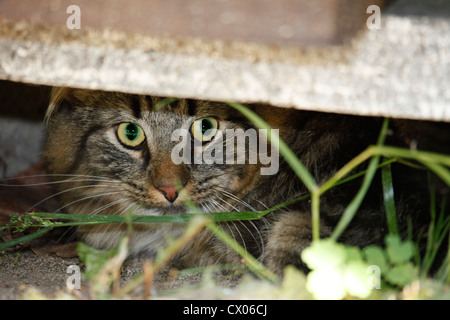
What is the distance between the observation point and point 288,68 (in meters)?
1.27

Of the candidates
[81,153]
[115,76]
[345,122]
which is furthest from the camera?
[81,153]

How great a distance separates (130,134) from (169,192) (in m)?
0.32

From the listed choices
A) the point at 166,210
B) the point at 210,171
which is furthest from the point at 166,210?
the point at 210,171

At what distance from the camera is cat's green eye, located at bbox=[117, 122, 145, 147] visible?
1.97 metres

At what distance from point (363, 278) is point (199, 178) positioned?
0.85 metres

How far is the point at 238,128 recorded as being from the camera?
1.92 meters

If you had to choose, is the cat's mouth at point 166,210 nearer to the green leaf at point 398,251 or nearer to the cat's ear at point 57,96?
the cat's ear at point 57,96

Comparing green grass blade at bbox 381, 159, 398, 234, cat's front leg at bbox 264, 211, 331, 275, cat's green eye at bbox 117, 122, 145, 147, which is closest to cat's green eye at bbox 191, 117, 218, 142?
cat's green eye at bbox 117, 122, 145, 147

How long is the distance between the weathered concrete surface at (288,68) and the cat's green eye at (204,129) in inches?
23.3

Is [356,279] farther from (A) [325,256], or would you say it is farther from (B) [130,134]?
(B) [130,134]

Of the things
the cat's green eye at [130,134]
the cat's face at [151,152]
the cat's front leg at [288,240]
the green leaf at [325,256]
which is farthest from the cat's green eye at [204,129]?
the green leaf at [325,256]

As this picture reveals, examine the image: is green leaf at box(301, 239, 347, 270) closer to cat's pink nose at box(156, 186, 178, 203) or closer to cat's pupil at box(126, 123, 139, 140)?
cat's pink nose at box(156, 186, 178, 203)

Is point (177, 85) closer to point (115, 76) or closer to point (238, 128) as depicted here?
point (115, 76)

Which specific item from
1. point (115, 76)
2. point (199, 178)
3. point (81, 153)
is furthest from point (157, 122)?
point (115, 76)
